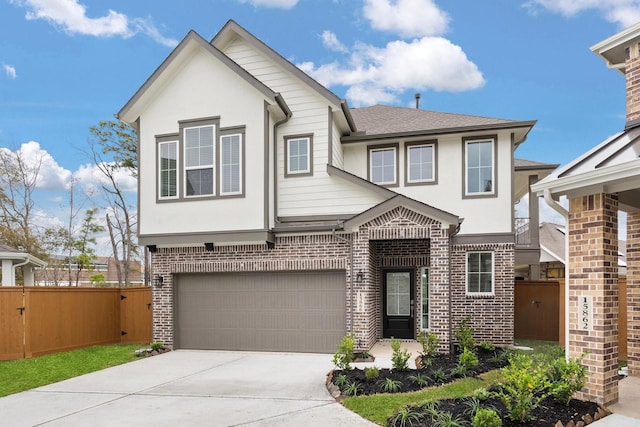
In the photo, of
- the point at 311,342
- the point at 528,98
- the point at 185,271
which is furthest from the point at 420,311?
the point at 528,98

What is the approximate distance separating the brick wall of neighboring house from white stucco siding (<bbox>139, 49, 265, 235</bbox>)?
540 cm

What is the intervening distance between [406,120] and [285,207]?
4844 mm

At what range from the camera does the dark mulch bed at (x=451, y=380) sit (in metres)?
5.32

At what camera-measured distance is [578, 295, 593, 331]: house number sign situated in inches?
231

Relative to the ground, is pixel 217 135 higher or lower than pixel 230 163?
higher

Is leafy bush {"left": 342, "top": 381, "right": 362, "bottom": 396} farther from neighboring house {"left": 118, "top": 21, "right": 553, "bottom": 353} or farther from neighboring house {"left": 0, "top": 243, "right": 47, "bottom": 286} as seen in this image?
neighboring house {"left": 0, "top": 243, "right": 47, "bottom": 286}

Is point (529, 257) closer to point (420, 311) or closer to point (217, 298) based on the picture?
point (420, 311)

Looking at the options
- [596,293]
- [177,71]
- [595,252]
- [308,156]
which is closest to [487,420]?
[596,293]

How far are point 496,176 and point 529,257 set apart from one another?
3.45m

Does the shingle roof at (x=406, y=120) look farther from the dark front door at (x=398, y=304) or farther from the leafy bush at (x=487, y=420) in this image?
the leafy bush at (x=487, y=420)

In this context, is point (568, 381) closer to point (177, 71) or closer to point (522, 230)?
point (177, 71)

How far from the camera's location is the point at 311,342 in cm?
1105

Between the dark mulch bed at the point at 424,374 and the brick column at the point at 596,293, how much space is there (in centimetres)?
215

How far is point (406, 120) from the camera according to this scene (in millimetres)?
13922
